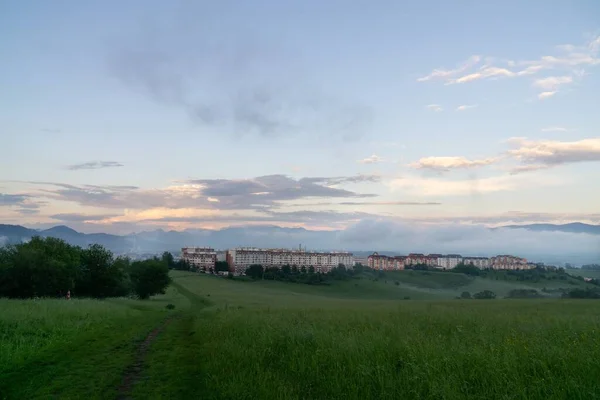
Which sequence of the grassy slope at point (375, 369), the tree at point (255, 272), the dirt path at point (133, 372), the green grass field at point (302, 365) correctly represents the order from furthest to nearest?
the tree at point (255, 272), the dirt path at point (133, 372), the green grass field at point (302, 365), the grassy slope at point (375, 369)

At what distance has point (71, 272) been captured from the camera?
7088 centimetres

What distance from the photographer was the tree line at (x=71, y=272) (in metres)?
62.0

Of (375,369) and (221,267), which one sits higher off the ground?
(375,369)

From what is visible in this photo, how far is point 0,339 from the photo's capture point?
57.5 ft

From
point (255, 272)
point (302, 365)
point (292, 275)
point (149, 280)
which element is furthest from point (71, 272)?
point (255, 272)

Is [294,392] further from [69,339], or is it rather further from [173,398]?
[69,339]

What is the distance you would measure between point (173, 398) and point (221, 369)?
198 cm

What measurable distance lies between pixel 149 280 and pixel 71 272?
623 inches

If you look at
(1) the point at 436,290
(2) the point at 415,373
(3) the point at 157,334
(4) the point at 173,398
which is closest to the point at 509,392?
(2) the point at 415,373

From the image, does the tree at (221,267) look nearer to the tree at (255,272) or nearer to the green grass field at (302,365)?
the tree at (255,272)

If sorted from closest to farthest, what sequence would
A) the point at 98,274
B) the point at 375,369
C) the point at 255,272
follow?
the point at 375,369, the point at 98,274, the point at 255,272

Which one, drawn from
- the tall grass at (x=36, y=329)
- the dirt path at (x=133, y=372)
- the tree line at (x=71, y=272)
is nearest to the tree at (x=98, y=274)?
the tree line at (x=71, y=272)

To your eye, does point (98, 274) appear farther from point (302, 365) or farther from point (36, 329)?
point (302, 365)

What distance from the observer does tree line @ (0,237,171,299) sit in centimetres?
6203
